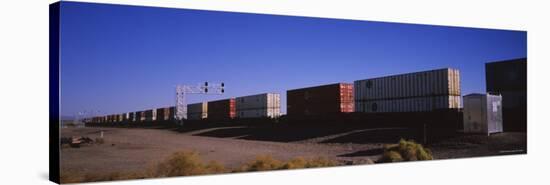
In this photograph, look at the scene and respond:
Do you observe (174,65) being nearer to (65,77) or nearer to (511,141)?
(65,77)

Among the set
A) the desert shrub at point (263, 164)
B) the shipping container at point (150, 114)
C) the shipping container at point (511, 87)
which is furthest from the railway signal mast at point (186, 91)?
the shipping container at point (511, 87)

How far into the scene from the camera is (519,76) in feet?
53.1

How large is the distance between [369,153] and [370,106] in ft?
4.86

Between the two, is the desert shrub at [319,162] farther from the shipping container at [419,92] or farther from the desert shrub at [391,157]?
the shipping container at [419,92]

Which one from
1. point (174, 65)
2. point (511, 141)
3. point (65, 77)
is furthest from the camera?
point (511, 141)

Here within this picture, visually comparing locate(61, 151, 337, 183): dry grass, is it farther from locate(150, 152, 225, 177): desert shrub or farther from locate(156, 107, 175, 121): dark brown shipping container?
locate(156, 107, 175, 121): dark brown shipping container

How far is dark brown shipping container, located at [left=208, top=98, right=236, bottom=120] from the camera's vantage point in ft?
42.3

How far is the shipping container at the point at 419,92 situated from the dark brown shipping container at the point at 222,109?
338 cm

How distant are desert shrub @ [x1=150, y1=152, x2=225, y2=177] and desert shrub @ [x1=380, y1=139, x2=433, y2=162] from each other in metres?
4.35

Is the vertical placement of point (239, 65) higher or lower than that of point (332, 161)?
higher

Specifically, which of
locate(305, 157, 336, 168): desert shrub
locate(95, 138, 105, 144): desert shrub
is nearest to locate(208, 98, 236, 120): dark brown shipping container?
locate(305, 157, 336, 168): desert shrub

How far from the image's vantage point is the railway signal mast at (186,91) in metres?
12.2

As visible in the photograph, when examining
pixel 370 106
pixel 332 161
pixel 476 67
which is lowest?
pixel 332 161

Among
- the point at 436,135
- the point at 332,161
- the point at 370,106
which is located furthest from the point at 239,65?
the point at 436,135
